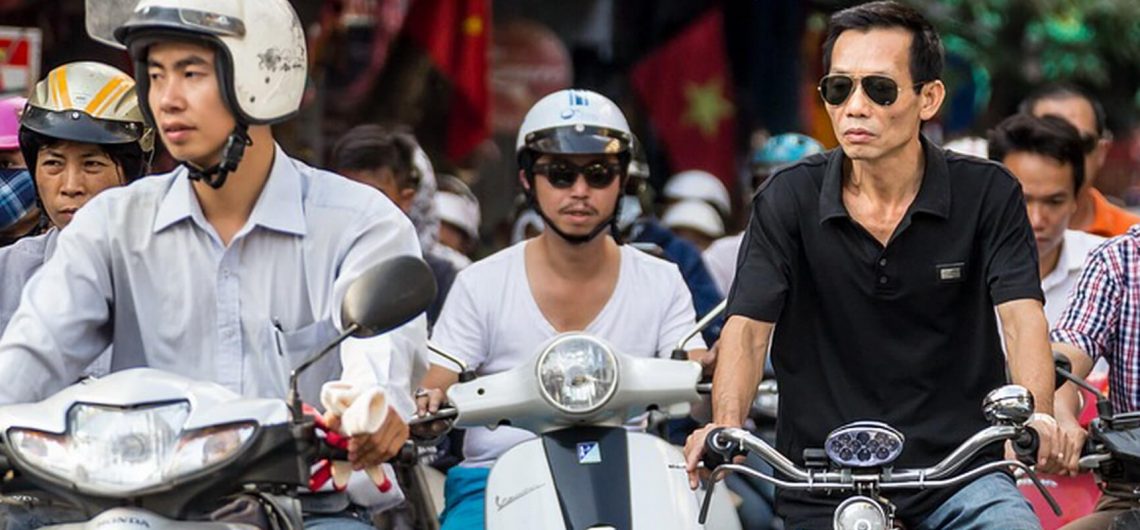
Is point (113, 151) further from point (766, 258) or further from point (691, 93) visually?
point (691, 93)

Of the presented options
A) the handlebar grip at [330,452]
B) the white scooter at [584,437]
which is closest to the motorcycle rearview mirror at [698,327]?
the white scooter at [584,437]

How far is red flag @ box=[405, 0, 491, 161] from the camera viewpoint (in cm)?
1570

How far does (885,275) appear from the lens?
6.10 meters

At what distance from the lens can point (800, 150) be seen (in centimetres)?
1291

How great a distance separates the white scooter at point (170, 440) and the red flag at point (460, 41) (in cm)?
1099

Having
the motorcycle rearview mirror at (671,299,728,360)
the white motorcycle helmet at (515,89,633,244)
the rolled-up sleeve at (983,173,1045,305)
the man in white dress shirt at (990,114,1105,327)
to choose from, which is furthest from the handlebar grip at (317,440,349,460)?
the man in white dress shirt at (990,114,1105,327)

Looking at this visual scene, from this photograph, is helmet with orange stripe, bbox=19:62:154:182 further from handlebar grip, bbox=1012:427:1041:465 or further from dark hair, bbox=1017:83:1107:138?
dark hair, bbox=1017:83:1107:138

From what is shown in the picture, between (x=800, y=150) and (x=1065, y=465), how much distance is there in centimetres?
752

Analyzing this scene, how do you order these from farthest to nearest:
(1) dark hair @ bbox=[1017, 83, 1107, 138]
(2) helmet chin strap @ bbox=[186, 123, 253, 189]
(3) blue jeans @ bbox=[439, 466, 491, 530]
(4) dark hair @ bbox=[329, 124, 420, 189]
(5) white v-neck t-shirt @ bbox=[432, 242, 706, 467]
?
1. (1) dark hair @ bbox=[1017, 83, 1107, 138]
2. (4) dark hair @ bbox=[329, 124, 420, 189]
3. (5) white v-neck t-shirt @ bbox=[432, 242, 706, 467]
4. (3) blue jeans @ bbox=[439, 466, 491, 530]
5. (2) helmet chin strap @ bbox=[186, 123, 253, 189]

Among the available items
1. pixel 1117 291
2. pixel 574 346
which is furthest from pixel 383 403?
pixel 1117 291

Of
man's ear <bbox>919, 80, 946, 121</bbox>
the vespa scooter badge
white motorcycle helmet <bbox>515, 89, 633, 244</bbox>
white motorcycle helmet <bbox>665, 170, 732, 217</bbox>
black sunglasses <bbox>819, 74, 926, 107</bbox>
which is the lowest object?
white motorcycle helmet <bbox>665, 170, 732, 217</bbox>

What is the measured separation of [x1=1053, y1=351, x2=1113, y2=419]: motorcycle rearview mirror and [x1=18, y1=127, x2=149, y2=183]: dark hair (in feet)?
9.65

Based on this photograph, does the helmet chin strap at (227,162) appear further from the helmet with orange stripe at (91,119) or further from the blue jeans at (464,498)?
the blue jeans at (464,498)

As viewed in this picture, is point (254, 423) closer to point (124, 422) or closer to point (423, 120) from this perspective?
point (124, 422)
